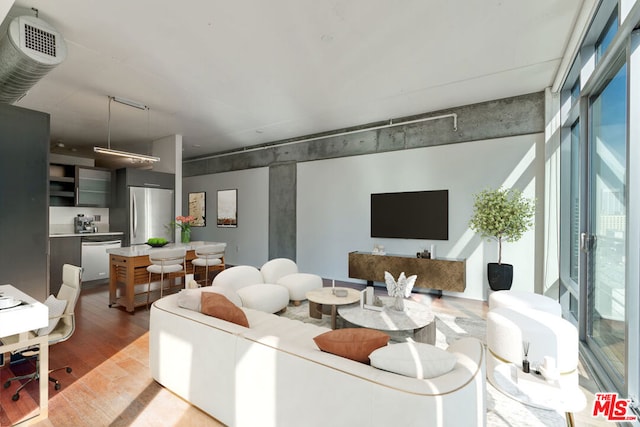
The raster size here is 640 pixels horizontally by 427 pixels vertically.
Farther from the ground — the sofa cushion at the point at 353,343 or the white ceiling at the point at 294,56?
the white ceiling at the point at 294,56

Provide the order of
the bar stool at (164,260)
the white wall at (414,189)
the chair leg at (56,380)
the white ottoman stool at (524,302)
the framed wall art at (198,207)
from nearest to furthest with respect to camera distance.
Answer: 1. the chair leg at (56,380)
2. the white ottoman stool at (524,302)
3. the bar stool at (164,260)
4. the white wall at (414,189)
5. the framed wall art at (198,207)

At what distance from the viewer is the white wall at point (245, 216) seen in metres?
7.64

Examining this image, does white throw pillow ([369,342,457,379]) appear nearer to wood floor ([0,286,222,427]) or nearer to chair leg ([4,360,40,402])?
wood floor ([0,286,222,427])

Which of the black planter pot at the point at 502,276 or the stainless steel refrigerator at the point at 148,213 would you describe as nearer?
the black planter pot at the point at 502,276

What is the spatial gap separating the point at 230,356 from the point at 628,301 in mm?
2598

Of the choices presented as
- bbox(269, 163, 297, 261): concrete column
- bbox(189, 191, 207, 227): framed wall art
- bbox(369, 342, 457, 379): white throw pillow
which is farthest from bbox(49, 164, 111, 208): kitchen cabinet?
bbox(369, 342, 457, 379): white throw pillow

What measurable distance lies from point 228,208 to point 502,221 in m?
6.74

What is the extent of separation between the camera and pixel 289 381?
59.3 inches

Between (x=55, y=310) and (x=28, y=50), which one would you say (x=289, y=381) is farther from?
(x=28, y=50)

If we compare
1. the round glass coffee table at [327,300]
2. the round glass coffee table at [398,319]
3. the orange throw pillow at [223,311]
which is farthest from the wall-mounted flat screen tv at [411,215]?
the orange throw pillow at [223,311]

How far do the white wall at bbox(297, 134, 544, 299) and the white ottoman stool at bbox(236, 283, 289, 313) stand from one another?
259 cm

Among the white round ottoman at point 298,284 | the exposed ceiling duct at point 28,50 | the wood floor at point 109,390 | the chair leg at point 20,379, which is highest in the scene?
the exposed ceiling duct at point 28,50

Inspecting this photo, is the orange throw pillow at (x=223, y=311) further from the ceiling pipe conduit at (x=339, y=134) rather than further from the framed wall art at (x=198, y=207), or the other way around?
the framed wall art at (x=198, y=207)

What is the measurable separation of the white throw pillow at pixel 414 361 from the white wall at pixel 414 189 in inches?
161
